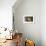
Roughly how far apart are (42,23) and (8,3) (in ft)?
4.90

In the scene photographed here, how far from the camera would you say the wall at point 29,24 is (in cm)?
446

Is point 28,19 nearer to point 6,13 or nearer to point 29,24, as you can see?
point 29,24

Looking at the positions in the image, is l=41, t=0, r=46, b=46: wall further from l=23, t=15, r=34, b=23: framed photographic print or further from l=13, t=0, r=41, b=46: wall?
l=23, t=15, r=34, b=23: framed photographic print

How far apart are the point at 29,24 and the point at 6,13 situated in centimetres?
110

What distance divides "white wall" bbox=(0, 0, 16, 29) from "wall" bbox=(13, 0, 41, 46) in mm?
653

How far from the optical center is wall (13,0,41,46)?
4465 mm

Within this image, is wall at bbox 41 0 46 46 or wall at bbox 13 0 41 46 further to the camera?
wall at bbox 13 0 41 46

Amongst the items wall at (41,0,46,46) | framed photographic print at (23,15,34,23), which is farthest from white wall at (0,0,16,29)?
wall at (41,0,46,46)

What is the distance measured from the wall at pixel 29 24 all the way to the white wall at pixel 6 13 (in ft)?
2.14

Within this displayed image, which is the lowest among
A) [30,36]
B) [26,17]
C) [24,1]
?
[30,36]

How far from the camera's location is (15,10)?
14.6 ft

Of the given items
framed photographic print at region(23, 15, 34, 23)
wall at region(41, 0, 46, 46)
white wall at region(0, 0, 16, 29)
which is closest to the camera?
white wall at region(0, 0, 16, 29)

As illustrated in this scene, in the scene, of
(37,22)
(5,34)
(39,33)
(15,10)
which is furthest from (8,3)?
(39,33)

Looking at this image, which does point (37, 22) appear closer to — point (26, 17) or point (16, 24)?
point (26, 17)
